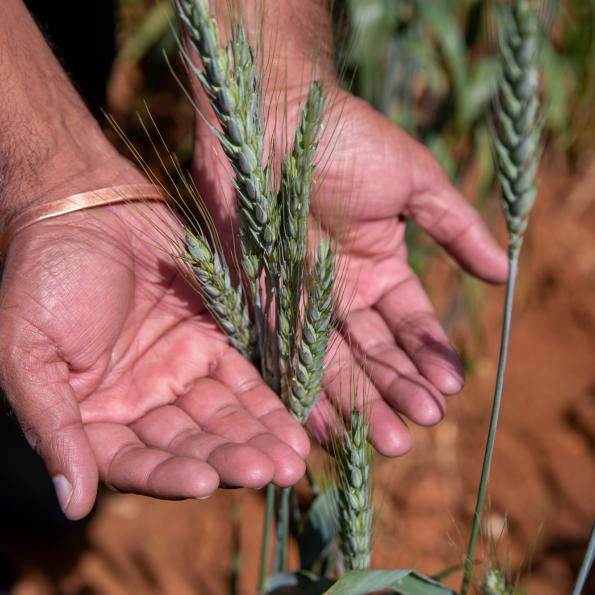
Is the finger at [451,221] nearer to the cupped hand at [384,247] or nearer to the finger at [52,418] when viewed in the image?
the cupped hand at [384,247]

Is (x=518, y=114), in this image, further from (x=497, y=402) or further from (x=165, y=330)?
(x=165, y=330)

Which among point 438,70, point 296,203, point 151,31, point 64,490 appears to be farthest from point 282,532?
point 151,31

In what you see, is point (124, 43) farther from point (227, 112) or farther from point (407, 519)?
point (227, 112)

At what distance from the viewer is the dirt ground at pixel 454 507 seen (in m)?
1.68

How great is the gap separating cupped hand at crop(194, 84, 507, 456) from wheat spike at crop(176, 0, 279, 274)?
0.19 m

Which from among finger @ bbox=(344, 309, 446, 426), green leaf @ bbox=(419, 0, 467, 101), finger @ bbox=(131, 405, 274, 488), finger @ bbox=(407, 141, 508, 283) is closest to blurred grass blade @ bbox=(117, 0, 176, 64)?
green leaf @ bbox=(419, 0, 467, 101)

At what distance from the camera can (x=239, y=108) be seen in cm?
Answer: 64

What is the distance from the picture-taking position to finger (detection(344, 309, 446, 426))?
913 millimetres

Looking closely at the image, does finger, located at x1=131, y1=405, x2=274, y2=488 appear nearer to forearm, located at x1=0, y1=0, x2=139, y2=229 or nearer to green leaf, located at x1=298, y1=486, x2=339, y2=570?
green leaf, located at x1=298, y1=486, x2=339, y2=570

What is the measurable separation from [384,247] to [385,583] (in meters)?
0.58

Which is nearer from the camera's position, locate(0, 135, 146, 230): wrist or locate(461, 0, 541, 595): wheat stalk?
locate(461, 0, 541, 595): wheat stalk

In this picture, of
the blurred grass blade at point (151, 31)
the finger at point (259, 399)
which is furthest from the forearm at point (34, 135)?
the blurred grass blade at point (151, 31)

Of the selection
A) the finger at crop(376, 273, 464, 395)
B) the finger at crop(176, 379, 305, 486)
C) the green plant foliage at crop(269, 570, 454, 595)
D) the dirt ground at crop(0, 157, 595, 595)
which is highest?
the finger at crop(376, 273, 464, 395)

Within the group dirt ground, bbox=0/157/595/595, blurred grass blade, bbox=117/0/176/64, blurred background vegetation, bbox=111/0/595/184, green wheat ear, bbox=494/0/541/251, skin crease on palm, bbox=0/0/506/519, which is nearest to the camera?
green wheat ear, bbox=494/0/541/251
